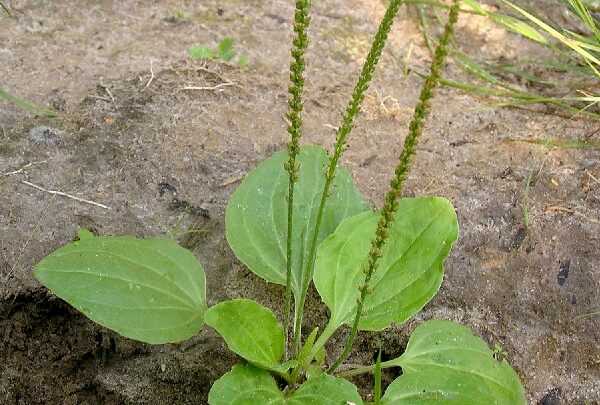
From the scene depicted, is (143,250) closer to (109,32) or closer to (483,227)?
(483,227)

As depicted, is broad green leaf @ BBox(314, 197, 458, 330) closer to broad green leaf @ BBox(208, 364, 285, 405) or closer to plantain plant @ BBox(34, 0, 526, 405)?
plantain plant @ BBox(34, 0, 526, 405)

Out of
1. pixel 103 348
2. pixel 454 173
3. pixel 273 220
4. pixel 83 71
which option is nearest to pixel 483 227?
pixel 454 173

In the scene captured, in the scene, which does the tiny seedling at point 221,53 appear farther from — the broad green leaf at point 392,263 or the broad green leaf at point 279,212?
the broad green leaf at point 392,263

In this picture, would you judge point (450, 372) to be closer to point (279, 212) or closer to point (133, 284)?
point (279, 212)

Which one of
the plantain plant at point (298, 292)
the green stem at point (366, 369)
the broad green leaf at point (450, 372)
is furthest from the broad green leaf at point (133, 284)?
the broad green leaf at point (450, 372)

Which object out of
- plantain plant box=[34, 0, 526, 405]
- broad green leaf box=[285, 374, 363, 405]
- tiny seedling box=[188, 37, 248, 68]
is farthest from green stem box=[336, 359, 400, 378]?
tiny seedling box=[188, 37, 248, 68]
